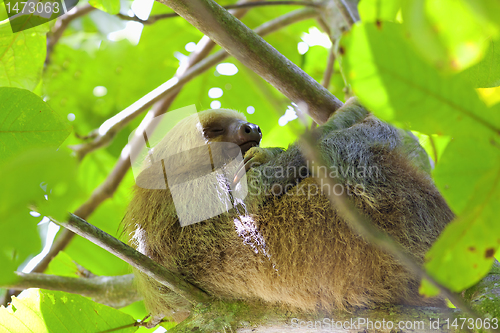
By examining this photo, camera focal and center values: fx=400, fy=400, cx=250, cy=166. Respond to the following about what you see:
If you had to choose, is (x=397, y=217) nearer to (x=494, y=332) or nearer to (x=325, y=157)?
(x=325, y=157)

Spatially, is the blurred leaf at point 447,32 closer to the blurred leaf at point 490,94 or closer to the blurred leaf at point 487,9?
the blurred leaf at point 487,9

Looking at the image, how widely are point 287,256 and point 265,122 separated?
8.07ft

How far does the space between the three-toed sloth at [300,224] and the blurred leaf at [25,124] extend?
1089 millimetres

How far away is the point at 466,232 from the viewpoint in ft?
2.66

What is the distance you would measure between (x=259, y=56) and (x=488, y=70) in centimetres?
128

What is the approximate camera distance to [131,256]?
5.87ft

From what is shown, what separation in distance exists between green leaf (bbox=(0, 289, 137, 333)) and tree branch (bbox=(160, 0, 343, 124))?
1.64 metres

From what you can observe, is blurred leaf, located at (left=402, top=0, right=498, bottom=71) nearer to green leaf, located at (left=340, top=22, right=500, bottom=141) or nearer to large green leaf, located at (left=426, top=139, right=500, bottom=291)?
green leaf, located at (left=340, top=22, right=500, bottom=141)

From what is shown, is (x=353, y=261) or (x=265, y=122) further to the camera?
(x=265, y=122)

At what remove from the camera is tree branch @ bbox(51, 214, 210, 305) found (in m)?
1.60

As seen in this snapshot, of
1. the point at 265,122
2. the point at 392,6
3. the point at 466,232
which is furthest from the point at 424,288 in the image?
the point at 265,122

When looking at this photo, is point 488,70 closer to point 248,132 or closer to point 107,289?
point 248,132

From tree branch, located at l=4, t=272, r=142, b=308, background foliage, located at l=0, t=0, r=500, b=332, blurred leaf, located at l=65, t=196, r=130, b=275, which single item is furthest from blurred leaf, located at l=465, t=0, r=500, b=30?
blurred leaf, located at l=65, t=196, r=130, b=275

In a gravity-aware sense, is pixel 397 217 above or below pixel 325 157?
below
